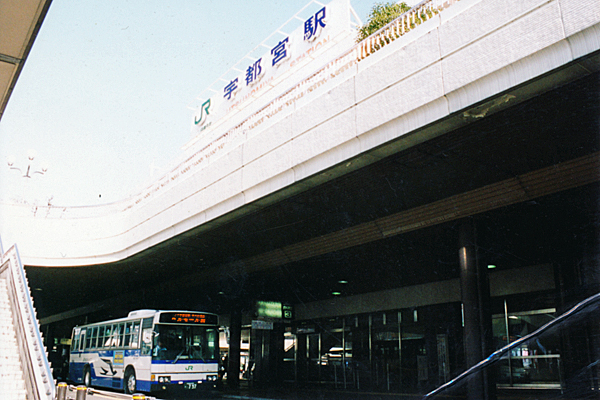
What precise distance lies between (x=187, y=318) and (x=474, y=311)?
28.4 ft

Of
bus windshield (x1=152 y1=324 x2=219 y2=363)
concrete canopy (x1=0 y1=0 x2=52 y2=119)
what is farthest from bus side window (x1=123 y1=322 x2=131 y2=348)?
concrete canopy (x1=0 y1=0 x2=52 y2=119)

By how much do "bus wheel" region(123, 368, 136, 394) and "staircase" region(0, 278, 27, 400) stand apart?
552 centimetres

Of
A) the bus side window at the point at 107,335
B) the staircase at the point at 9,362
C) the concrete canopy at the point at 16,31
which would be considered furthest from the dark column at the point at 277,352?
the concrete canopy at the point at 16,31

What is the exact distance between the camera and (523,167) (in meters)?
9.66

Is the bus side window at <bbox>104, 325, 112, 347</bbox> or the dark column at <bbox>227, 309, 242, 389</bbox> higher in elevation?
the bus side window at <bbox>104, 325, 112, 347</bbox>

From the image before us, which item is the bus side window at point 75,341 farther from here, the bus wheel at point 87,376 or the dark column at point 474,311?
the dark column at point 474,311

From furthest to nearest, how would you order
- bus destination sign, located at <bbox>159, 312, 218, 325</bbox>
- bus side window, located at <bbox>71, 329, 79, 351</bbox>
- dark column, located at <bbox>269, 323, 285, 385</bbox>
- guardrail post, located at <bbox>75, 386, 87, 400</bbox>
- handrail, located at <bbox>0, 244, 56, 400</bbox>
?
dark column, located at <bbox>269, 323, 285, 385</bbox> → bus side window, located at <bbox>71, 329, 79, 351</bbox> → bus destination sign, located at <bbox>159, 312, 218, 325</bbox> → guardrail post, located at <bbox>75, 386, 87, 400</bbox> → handrail, located at <bbox>0, 244, 56, 400</bbox>

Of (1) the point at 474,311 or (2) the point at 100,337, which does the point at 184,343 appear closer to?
(2) the point at 100,337

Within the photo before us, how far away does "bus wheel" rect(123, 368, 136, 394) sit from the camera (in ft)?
50.6

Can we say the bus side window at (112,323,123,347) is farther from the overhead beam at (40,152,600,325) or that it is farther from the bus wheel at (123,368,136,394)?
the overhead beam at (40,152,600,325)

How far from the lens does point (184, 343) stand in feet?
49.8

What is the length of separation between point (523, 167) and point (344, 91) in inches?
149

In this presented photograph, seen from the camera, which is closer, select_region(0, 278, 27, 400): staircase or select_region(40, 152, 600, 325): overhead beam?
select_region(0, 278, 27, 400): staircase

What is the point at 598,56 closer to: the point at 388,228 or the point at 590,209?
the point at 590,209
